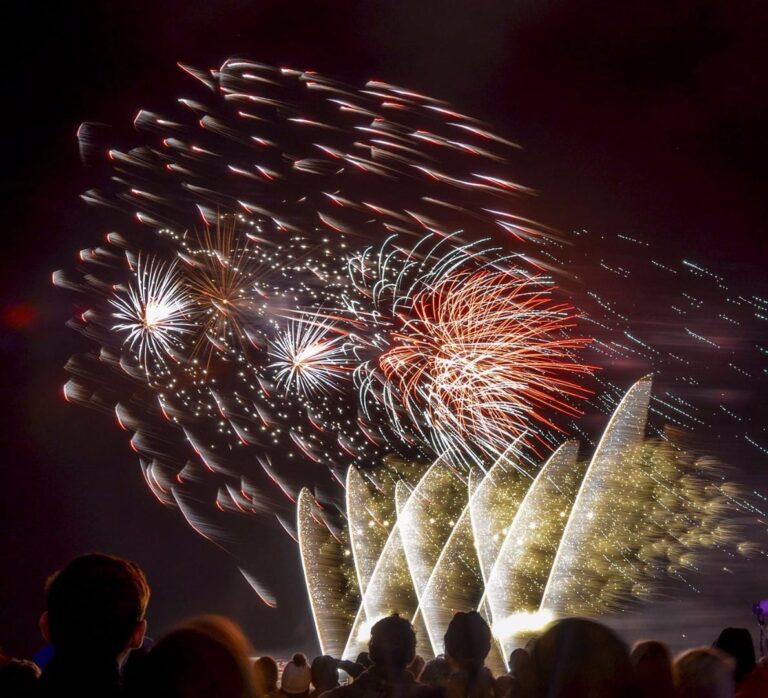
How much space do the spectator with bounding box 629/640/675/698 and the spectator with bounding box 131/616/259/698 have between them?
1291 mm

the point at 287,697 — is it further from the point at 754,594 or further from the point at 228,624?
the point at 754,594

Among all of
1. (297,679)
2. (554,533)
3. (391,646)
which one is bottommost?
(391,646)

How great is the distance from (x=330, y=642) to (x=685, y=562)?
13.4 meters

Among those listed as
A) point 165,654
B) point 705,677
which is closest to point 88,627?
point 165,654

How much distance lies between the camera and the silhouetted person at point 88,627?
244 centimetres

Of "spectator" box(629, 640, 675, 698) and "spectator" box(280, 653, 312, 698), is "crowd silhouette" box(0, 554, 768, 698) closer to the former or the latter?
"spectator" box(629, 640, 675, 698)

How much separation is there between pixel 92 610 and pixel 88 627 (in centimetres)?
5

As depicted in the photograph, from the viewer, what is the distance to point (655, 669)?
2.99 metres

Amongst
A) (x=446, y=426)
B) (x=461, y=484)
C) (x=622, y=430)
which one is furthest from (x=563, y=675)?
(x=461, y=484)

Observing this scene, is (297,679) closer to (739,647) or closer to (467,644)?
(467,644)

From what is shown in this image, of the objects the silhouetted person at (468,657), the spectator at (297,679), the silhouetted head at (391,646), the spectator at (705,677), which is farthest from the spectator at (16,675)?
the spectator at (297,679)

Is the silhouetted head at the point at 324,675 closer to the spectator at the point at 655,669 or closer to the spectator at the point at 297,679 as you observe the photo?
the spectator at the point at 297,679

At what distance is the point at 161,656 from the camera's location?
237cm

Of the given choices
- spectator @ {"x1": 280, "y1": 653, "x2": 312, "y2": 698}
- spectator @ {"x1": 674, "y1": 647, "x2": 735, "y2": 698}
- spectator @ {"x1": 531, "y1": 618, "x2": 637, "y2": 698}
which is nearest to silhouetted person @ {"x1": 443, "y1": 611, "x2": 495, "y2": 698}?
spectator @ {"x1": 674, "y1": 647, "x2": 735, "y2": 698}
